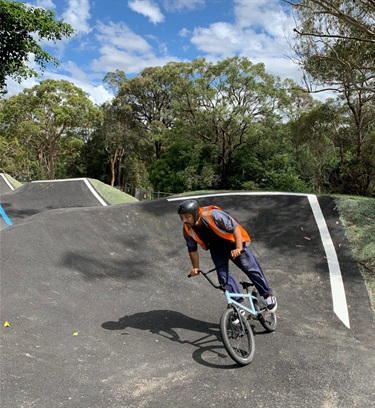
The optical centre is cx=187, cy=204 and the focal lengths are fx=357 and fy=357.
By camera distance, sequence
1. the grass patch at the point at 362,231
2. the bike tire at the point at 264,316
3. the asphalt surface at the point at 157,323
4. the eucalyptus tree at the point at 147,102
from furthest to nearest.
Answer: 1. the eucalyptus tree at the point at 147,102
2. the grass patch at the point at 362,231
3. the bike tire at the point at 264,316
4. the asphalt surface at the point at 157,323

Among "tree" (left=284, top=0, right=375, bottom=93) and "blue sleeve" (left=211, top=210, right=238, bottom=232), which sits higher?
"tree" (left=284, top=0, right=375, bottom=93)

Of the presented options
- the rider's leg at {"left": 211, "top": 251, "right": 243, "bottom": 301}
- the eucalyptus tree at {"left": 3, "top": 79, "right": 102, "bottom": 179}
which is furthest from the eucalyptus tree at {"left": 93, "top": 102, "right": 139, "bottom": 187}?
the rider's leg at {"left": 211, "top": 251, "right": 243, "bottom": 301}

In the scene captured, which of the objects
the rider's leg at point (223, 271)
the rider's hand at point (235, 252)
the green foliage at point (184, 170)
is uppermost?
the green foliage at point (184, 170)

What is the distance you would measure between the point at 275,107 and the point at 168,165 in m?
8.07

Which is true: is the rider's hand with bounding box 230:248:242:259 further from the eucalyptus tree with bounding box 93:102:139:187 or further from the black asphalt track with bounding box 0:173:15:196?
the eucalyptus tree with bounding box 93:102:139:187

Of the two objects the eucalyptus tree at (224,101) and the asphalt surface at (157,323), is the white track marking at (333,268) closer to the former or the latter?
the asphalt surface at (157,323)

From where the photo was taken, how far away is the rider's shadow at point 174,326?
3.95 meters

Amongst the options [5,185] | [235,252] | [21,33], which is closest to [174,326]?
[235,252]

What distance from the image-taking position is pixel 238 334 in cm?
367

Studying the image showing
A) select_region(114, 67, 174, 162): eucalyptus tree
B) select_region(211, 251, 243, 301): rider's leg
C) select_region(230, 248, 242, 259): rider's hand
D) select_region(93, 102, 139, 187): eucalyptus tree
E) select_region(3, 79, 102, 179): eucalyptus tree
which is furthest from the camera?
select_region(93, 102, 139, 187): eucalyptus tree

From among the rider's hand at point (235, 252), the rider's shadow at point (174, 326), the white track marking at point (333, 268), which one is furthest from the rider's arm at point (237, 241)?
the white track marking at point (333, 268)

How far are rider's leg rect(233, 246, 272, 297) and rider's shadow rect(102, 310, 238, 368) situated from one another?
2.50ft

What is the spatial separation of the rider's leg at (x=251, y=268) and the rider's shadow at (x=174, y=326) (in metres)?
0.76

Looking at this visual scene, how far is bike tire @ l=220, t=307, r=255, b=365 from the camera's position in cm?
357
